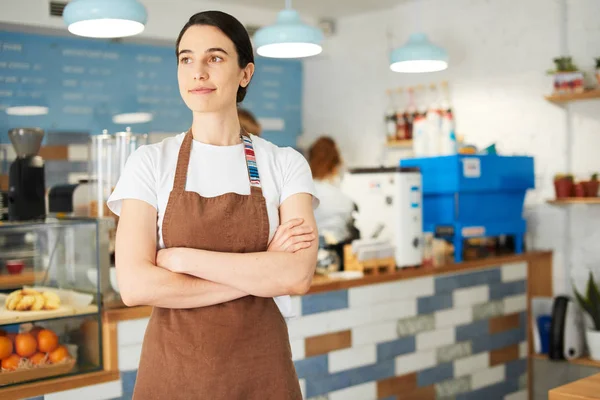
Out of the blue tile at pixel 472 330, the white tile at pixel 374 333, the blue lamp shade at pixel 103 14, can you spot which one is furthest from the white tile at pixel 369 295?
the blue lamp shade at pixel 103 14

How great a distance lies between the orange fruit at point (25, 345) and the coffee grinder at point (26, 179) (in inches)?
21.7

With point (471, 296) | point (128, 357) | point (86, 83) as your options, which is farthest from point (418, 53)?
point (86, 83)

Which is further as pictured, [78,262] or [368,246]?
[368,246]

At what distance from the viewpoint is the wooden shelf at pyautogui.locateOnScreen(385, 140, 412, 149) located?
20.4 feet

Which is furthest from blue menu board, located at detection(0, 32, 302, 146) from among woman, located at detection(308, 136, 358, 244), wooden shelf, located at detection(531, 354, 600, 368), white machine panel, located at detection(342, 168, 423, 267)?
wooden shelf, located at detection(531, 354, 600, 368)

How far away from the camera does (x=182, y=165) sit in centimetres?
171

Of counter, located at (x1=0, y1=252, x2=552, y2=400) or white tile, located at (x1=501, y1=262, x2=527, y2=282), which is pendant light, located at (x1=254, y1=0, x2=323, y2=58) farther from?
white tile, located at (x1=501, y1=262, x2=527, y2=282)

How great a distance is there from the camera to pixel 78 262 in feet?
8.71

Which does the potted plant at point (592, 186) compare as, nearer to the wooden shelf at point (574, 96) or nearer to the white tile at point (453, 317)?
the wooden shelf at point (574, 96)

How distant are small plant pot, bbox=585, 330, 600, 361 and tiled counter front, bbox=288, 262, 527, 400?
0.39m

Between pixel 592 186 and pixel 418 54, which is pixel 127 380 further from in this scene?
pixel 592 186

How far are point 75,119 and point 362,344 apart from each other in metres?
3.30

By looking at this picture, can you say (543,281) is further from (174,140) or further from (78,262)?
(174,140)

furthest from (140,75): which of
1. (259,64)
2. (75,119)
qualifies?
(259,64)
